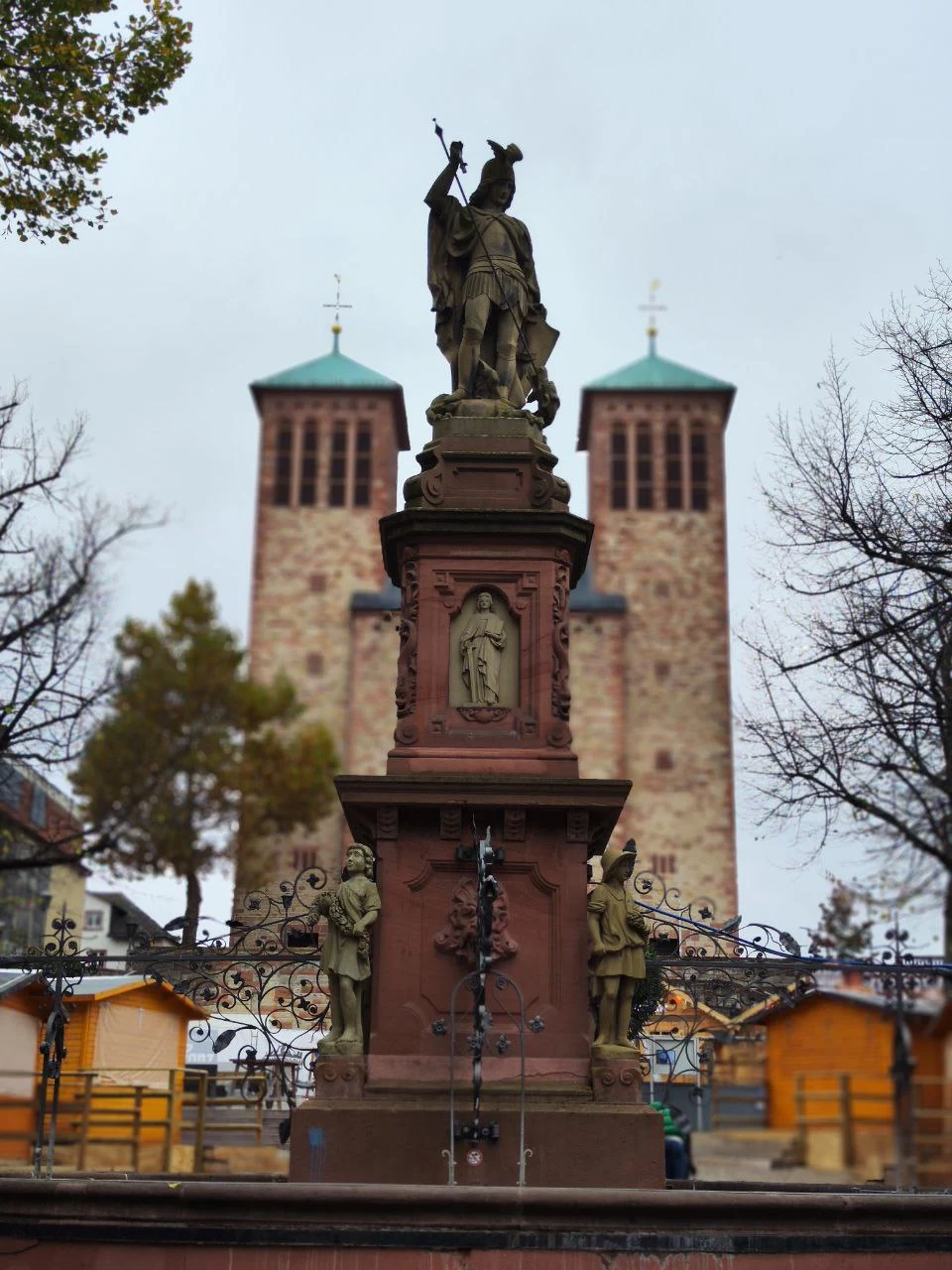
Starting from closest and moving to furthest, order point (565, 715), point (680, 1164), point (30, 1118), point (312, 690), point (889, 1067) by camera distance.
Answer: point (889, 1067) < point (565, 715) < point (30, 1118) < point (680, 1164) < point (312, 690)

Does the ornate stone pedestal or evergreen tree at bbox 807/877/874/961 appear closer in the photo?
the ornate stone pedestal

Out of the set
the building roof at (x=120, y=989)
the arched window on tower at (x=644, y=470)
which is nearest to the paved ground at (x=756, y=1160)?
the building roof at (x=120, y=989)

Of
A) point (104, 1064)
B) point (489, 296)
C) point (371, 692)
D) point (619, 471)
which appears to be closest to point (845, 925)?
point (104, 1064)

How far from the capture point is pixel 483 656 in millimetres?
11812

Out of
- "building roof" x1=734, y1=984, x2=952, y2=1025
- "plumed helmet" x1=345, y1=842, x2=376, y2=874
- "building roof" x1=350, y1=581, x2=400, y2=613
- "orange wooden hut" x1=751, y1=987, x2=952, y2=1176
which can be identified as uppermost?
"building roof" x1=350, y1=581, x2=400, y2=613

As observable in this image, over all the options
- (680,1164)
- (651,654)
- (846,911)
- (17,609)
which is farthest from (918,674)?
(651,654)

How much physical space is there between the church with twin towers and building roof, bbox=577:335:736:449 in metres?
0.09

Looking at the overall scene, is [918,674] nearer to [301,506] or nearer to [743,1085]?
[743,1085]

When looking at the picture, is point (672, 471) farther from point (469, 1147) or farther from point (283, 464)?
point (469, 1147)

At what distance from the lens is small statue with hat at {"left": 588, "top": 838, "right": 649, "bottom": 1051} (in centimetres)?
1088

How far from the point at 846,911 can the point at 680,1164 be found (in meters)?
8.05

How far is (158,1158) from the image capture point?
18141 mm

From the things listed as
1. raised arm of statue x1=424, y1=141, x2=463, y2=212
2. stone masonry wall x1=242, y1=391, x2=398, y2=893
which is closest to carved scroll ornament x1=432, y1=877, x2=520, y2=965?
raised arm of statue x1=424, y1=141, x2=463, y2=212

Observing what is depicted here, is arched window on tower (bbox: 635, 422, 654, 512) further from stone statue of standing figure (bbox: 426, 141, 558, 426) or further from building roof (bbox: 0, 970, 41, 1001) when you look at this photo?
building roof (bbox: 0, 970, 41, 1001)
